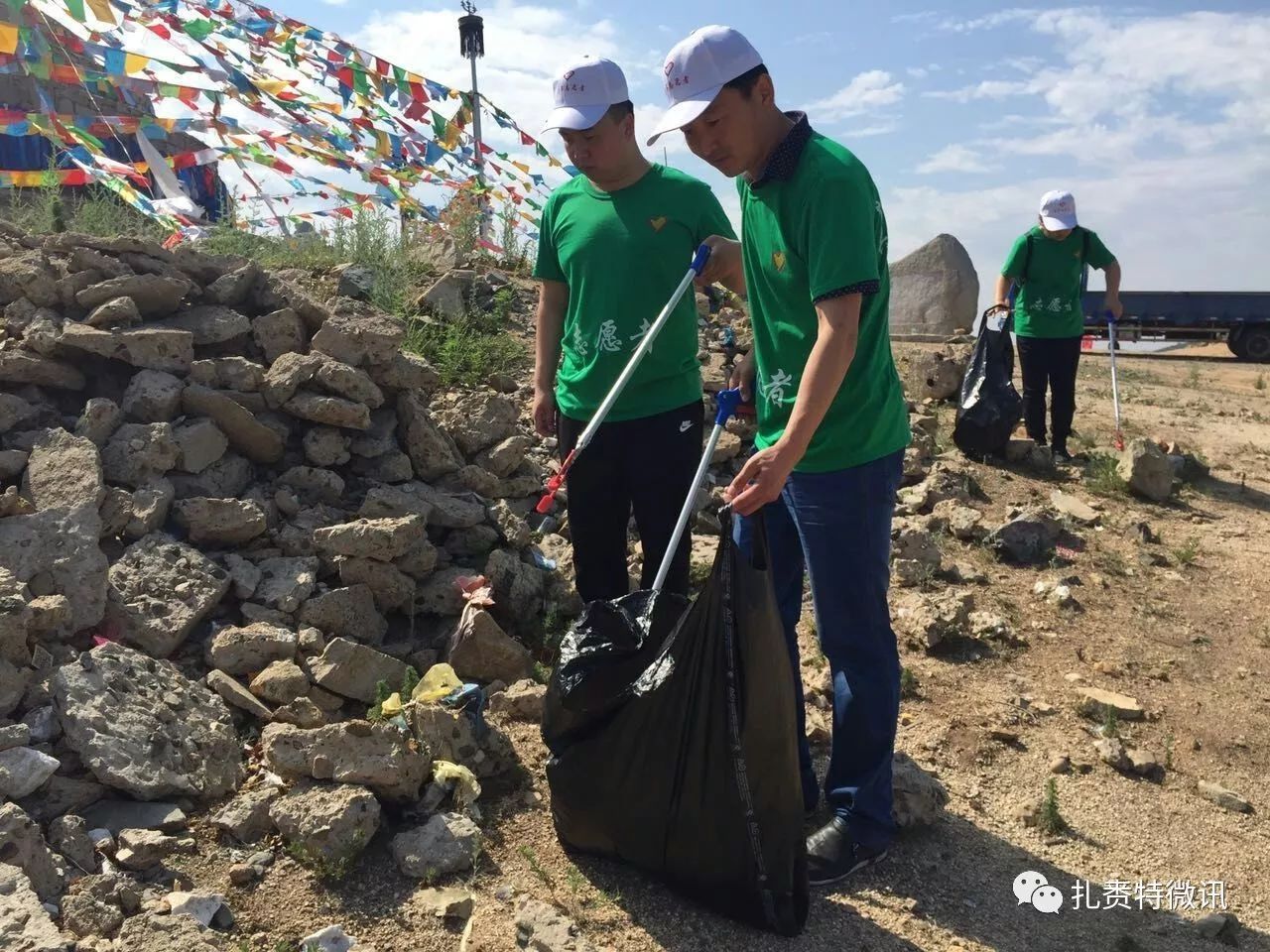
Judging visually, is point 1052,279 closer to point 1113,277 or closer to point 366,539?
point 1113,277

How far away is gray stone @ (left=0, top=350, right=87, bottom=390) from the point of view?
3838mm

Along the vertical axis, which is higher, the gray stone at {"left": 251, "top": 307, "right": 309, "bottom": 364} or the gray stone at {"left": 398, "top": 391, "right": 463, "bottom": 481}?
the gray stone at {"left": 251, "top": 307, "right": 309, "bottom": 364}

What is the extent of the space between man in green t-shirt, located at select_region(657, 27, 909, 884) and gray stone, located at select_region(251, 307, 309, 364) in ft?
7.83

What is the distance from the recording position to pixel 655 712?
231cm

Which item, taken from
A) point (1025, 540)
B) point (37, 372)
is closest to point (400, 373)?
point (37, 372)

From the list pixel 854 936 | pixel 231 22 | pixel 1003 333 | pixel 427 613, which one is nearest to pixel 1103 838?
pixel 854 936

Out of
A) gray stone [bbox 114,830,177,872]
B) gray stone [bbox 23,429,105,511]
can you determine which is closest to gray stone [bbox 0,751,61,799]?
gray stone [bbox 114,830,177,872]

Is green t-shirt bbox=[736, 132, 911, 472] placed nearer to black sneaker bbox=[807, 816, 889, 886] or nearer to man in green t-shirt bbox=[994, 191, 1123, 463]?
black sneaker bbox=[807, 816, 889, 886]

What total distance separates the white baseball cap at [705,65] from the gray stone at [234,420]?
7.83ft

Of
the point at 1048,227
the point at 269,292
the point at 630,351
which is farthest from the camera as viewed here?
the point at 1048,227

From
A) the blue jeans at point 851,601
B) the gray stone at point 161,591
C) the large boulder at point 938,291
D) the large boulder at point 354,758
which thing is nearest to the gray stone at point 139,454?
the gray stone at point 161,591

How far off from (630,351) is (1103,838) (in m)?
1.93

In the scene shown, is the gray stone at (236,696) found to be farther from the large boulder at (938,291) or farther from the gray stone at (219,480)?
the large boulder at (938,291)

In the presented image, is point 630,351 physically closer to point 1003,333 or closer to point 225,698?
point 225,698
